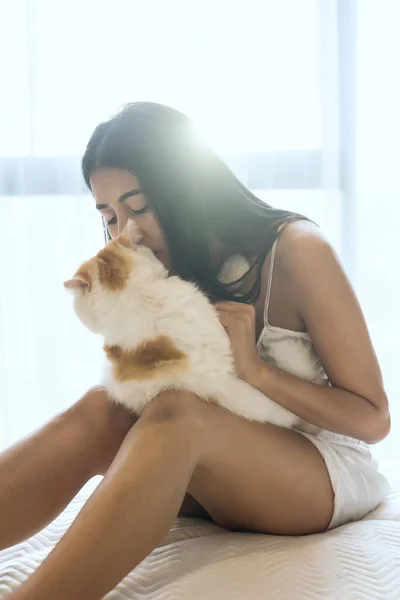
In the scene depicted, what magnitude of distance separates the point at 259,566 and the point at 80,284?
49 centimetres

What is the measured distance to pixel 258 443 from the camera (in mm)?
970

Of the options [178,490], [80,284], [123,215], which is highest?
[123,215]

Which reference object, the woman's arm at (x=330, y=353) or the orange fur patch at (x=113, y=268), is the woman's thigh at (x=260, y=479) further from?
the orange fur patch at (x=113, y=268)

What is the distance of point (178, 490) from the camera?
85cm

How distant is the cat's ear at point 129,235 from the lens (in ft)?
3.53

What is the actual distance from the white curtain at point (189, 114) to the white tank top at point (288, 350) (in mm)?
767

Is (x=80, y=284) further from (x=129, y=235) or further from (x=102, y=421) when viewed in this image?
(x=102, y=421)

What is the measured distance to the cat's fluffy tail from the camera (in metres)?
0.98

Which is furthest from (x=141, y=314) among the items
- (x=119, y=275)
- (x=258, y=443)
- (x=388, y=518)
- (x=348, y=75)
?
(x=348, y=75)

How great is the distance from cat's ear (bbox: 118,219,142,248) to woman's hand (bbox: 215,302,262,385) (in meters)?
0.18

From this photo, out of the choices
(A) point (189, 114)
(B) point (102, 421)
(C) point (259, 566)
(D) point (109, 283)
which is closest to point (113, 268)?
(D) point (109, 283)

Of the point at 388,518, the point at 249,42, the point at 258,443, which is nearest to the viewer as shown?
the point at 258,443

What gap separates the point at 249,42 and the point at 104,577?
4.84 ft

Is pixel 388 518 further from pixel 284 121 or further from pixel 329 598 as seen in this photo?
pixel 284 121
